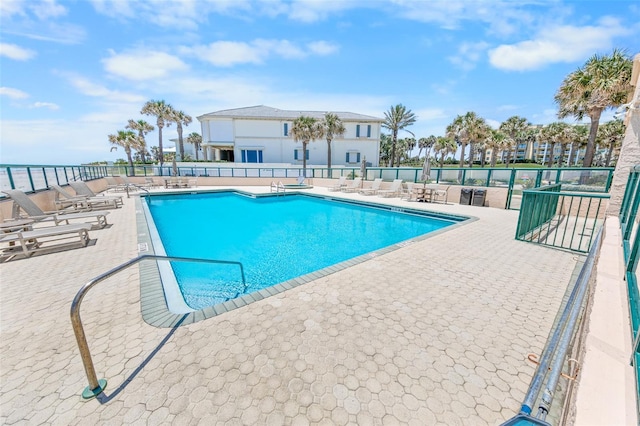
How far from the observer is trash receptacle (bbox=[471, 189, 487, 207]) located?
11.3m

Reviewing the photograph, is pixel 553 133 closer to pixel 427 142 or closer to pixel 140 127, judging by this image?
pixel 427 142

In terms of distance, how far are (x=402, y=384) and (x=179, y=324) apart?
2425 millimetres

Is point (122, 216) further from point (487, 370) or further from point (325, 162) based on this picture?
point (325, 162)

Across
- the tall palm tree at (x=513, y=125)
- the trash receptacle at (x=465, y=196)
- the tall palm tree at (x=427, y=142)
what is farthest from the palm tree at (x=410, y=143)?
the trash receptacle at (x=465, y=196)

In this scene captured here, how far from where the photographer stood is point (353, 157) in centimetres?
3716

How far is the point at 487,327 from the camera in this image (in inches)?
112

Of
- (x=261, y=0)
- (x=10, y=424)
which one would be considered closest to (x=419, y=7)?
(x=261, y=0)

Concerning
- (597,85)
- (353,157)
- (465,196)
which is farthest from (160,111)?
(597,85)

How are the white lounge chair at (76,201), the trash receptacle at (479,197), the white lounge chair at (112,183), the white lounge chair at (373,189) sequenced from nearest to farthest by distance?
1. the white lounge chair at (76,201)
2. the trash receptacle at (479,197)
3. the white lounge chair at (373,189)
4. the white lounge chair at (112,183)

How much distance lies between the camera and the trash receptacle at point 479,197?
1134cm

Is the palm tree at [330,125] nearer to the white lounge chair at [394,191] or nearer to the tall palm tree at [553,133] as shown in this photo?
the white lounge chair at [394,191]

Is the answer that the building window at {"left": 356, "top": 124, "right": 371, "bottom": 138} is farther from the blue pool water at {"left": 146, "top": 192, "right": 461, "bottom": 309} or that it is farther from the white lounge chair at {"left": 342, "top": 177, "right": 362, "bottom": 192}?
the blue pool water at {"left": 146, "top": 192, "right": 461, "bottom": 309}

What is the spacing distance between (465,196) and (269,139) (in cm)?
2799

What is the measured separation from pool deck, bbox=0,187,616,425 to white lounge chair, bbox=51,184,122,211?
5.56 meters
